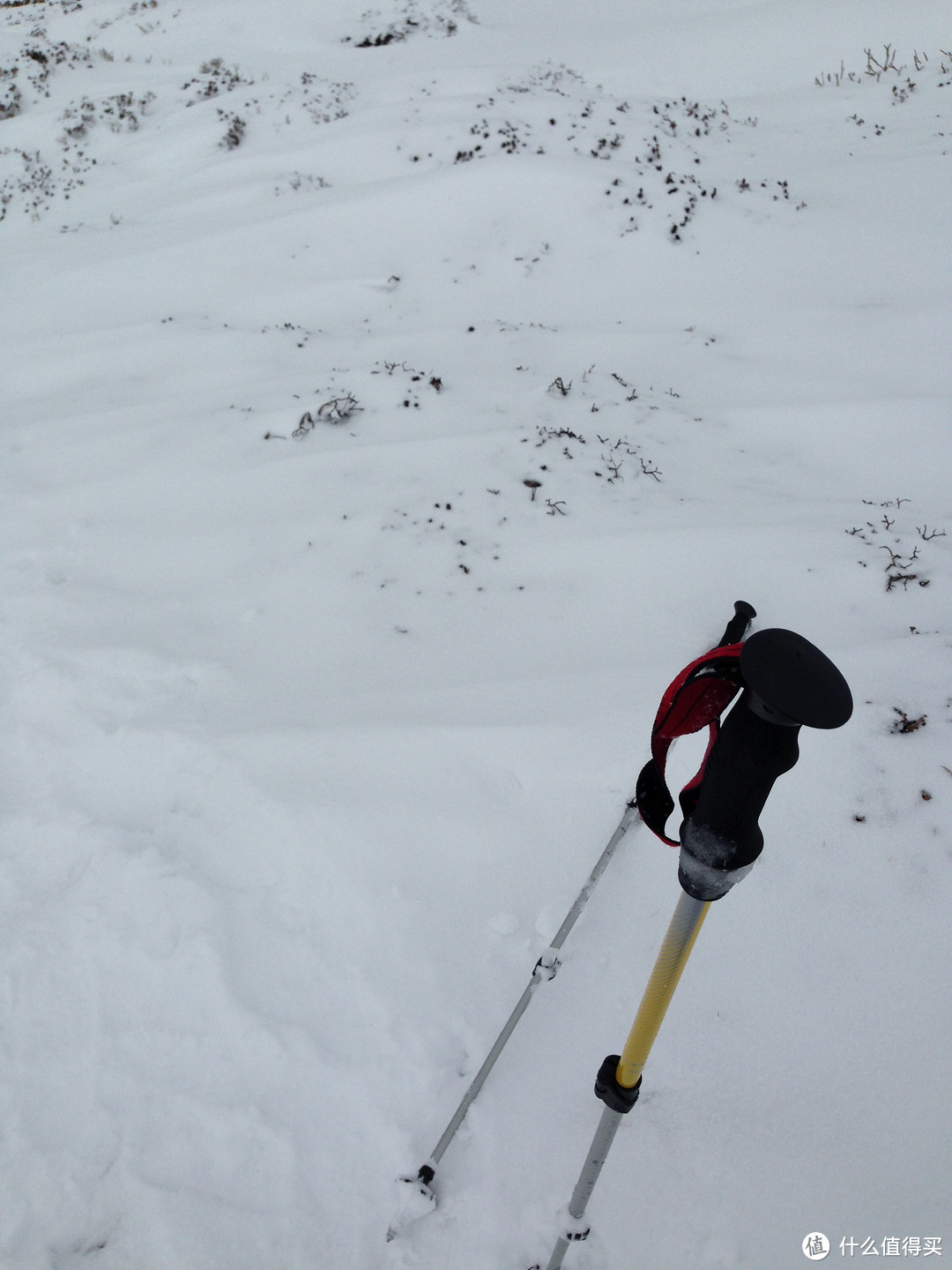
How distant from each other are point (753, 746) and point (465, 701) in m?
1.79

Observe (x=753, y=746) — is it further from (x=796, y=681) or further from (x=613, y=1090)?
(x=613, y=1090)

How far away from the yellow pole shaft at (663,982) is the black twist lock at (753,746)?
5cm

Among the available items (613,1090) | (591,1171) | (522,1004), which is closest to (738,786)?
(613,1090)

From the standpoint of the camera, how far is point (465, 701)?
2.60 metres

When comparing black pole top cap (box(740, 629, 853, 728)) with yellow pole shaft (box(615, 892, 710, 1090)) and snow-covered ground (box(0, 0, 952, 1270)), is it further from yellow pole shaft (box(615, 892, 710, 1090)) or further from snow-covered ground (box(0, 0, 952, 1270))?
snow-covered ground (box(0, 0, 952, 1270))

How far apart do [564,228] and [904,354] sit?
2614mm

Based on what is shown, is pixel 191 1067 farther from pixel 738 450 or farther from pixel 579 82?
pixel 579 82

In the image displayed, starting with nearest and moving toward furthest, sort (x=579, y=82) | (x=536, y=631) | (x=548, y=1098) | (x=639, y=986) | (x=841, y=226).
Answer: (x=548, y=1098) → (x=639, y=986) → (x=536, y=631) → (x=841, y=226) → (x=579, y=82)

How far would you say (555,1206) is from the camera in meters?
1.75

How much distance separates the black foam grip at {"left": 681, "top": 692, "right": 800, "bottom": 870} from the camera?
85cm

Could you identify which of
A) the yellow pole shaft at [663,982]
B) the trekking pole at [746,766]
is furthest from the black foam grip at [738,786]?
the yellow pole shaft at [663,982]

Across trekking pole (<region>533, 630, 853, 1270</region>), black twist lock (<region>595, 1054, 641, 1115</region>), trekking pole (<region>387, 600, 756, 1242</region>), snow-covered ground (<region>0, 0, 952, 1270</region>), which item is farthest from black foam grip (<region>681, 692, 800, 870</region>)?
snow-covered ground (<region>0, 0, 952, 1270</region>)

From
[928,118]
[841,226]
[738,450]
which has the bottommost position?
[738,450]

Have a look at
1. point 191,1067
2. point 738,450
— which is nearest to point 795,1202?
point 191,1067
